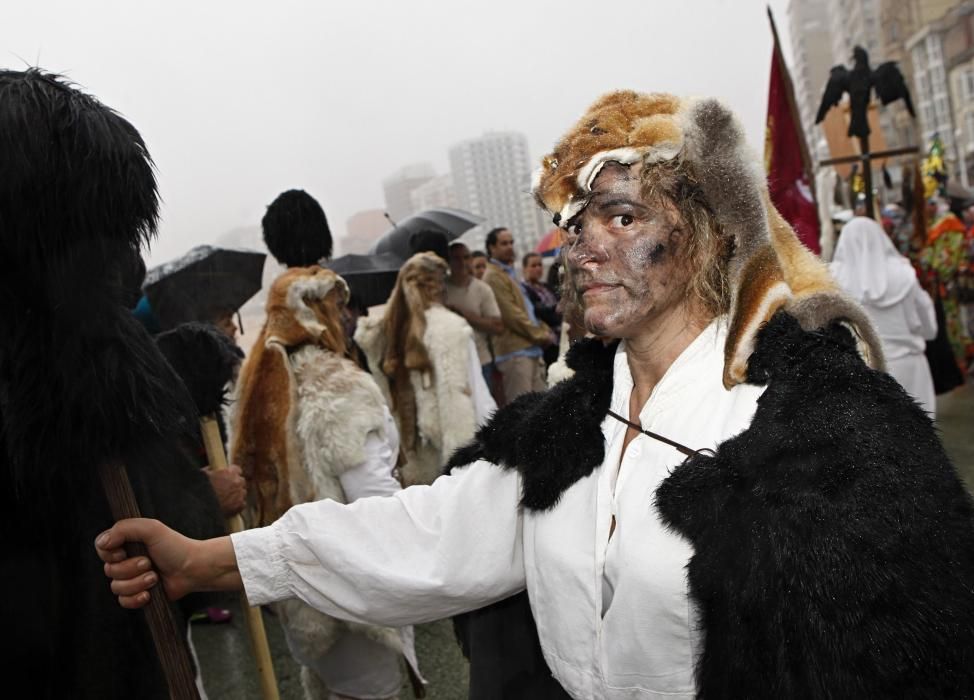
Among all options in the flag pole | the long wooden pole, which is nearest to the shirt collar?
the flag pole

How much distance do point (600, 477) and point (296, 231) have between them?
2.33 m

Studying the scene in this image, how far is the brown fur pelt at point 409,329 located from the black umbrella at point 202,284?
0.91 metres

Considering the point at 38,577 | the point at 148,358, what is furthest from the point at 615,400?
the point at 38,577

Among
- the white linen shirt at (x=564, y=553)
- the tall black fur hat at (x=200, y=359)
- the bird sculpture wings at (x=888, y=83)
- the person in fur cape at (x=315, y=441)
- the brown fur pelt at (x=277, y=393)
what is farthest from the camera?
the bird sculpture wings at (x=888, y=83)

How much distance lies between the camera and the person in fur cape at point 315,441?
3.14 metres

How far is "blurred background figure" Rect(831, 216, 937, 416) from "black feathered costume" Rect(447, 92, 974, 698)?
5294 mm

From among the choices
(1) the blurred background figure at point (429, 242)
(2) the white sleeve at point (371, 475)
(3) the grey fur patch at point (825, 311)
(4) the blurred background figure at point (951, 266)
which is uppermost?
(1) the blurred background figure at point (429, 242)

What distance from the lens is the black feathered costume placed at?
4.31 feet

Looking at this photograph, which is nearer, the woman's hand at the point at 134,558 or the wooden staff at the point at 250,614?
the woman's hand at the point at 134,558

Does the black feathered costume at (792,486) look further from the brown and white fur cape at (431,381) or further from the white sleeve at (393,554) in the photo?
the brown and white fur cape at (431,381)

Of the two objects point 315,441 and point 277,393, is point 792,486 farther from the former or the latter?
point 277,393

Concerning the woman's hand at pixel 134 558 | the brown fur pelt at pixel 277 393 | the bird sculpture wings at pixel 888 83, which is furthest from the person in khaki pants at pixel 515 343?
the woman's hand at pixel 134 558

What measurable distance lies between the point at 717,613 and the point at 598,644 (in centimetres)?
33

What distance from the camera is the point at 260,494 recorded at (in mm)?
3357
